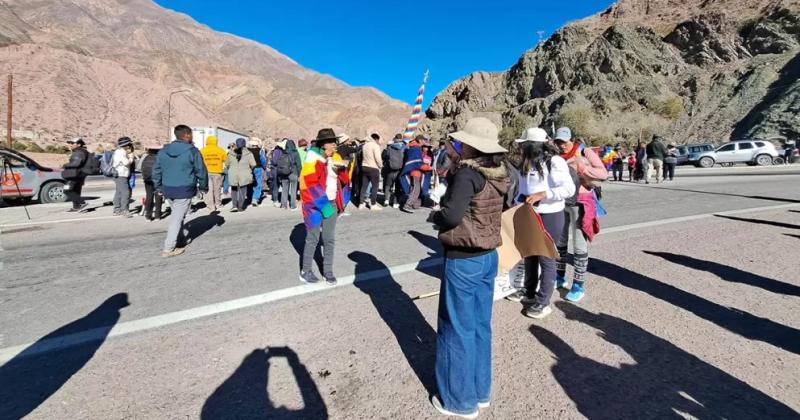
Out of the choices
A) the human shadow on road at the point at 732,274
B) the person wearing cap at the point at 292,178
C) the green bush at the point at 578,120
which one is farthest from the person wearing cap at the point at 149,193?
the green bush at the point at 578,120

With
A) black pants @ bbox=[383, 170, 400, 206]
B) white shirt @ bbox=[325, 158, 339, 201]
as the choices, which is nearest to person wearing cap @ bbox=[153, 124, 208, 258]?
white shirt @ bbox=[325, 158, 339, 201]

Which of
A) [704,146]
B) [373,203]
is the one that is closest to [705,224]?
[373,203]

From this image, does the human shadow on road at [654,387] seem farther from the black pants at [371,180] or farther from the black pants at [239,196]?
the black pants at [239,196]

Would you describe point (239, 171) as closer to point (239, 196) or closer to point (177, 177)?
point (239, 196)

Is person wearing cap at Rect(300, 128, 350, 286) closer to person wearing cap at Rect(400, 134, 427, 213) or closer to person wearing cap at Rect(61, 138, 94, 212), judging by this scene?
person wearing cap at Rect(400, 134, 427, 213)

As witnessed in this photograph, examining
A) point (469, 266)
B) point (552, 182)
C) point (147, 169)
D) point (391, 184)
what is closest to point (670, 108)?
point (391, 184)

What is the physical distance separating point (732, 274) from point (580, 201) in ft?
8.18

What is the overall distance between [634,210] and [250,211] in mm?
9398

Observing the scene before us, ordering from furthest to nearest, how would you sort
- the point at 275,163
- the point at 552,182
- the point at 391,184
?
the point at 391,184
the point at 275,163
the point at 552,182

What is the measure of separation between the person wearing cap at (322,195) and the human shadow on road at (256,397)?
1666mm

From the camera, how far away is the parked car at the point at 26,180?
10.5 m

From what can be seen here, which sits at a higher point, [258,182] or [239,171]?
[239,171]

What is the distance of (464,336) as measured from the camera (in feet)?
8.07

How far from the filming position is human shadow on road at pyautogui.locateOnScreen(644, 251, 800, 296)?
445 cm
